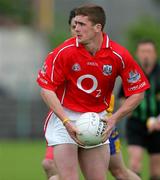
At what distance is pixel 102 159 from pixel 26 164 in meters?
8.72

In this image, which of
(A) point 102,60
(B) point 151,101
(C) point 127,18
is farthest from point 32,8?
(A) point 102,60

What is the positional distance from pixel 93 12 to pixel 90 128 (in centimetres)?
115

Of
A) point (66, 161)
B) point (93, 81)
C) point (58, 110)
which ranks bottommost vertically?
point (66, 161)

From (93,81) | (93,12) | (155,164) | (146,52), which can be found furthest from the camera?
(155,164)

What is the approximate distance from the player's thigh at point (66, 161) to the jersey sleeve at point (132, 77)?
844 millimetres

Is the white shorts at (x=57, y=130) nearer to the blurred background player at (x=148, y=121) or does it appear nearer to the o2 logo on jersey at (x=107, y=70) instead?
the o2 logo on jersey at (x=107, y=70)

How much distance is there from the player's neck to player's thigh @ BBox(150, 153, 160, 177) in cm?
380

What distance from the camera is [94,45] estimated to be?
9.47 m

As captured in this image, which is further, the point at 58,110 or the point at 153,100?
the point at 153,100

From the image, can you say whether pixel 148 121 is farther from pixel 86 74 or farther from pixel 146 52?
pixel 86 74

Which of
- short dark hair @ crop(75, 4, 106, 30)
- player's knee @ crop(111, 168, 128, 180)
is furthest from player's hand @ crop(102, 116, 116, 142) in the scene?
player's knee @ crop(111, 168, 128, 180)

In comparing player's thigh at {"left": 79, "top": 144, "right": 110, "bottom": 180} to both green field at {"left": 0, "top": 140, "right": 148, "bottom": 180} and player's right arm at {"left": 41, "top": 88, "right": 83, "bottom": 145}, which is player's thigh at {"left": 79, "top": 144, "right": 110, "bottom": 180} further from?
green field at {"left": 0, "top": 140, "right": 148, "bottom": 180}

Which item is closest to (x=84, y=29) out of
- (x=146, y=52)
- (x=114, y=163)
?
(x=114, y=163)

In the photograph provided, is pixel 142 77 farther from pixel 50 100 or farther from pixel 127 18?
pixel 127 18
